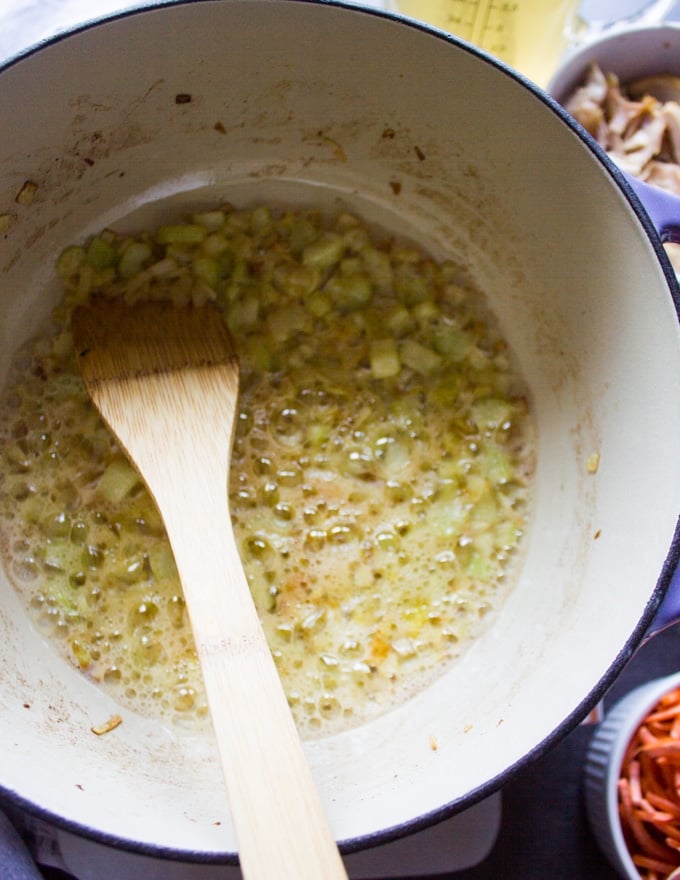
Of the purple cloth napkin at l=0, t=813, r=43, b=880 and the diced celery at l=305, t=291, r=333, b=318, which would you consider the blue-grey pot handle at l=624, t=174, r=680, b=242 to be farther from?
the purple cloth napkin at l=0, t=813, r=43, b=880

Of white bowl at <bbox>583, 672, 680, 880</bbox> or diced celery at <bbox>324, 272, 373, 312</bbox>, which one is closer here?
white bowl at <bbox>583, 672, 680, 880</bbox>

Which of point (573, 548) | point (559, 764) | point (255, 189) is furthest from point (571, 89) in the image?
point (559, 764)

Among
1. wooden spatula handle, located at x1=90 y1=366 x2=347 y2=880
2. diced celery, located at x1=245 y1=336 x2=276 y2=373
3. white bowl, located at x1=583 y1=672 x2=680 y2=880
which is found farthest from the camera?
diced celery, located at x1=245 y1=336 x2=276 y2=373

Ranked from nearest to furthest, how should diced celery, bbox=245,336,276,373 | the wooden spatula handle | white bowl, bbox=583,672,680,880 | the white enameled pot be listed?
the wooden spatula handle
the white enameled pot
white bowl, bbox=583,672,680,880
diced celery, bbox=245,336,276,373

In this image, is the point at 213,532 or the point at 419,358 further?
the point at 419,358

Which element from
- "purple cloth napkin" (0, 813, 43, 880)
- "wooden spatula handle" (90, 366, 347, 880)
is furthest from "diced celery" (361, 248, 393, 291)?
"purple cloth napkin" (0, 813, 43, 880)

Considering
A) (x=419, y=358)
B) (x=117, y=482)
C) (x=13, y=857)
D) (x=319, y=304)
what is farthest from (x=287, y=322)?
(x=13, y=857)

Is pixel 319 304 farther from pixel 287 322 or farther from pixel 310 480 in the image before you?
pixel 310 480
